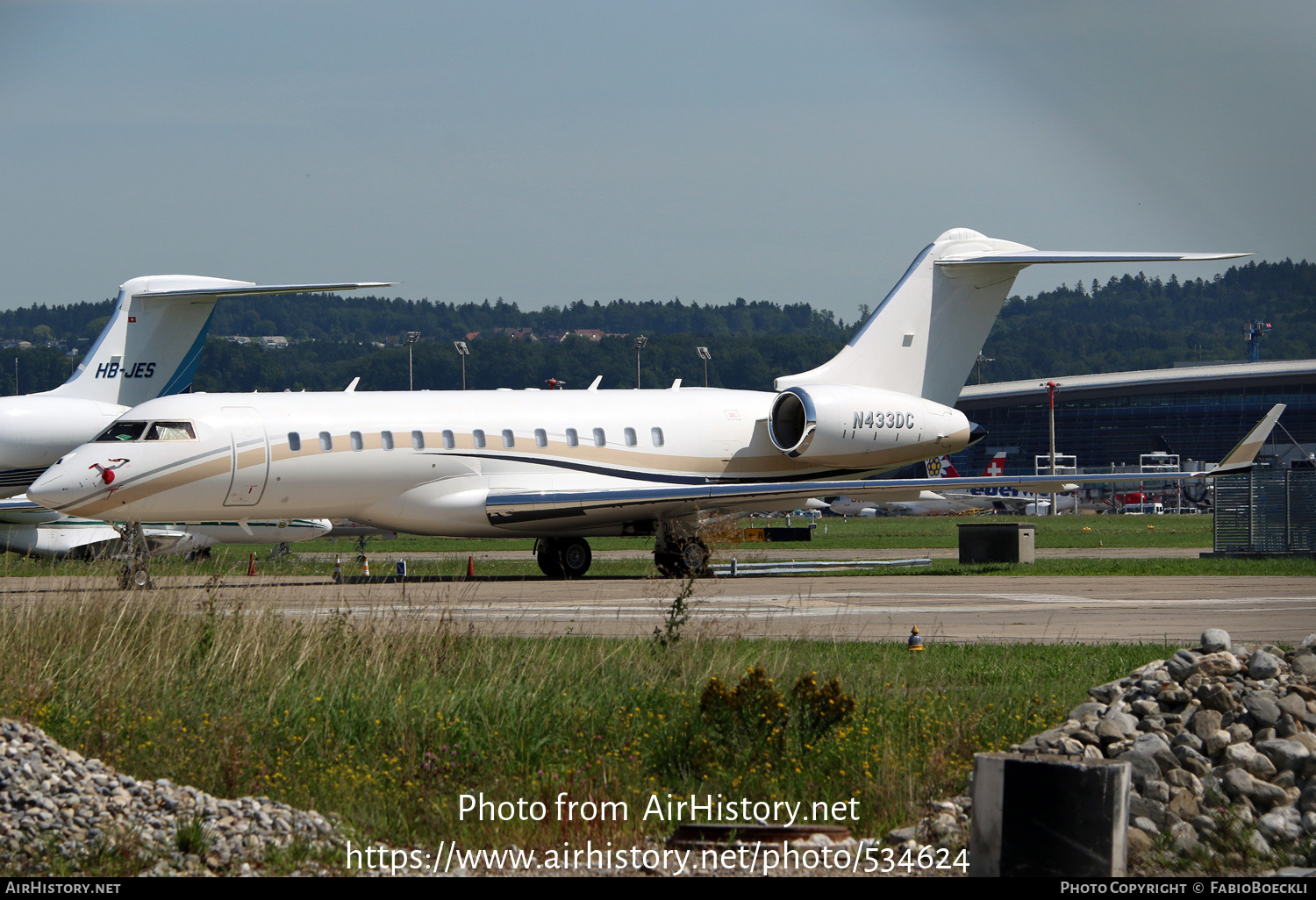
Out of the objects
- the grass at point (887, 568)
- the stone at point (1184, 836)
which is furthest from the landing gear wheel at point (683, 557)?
the stone at point (1184, 836)

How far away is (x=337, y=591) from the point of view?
937 inches

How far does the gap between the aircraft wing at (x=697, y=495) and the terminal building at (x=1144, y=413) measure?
105 meters

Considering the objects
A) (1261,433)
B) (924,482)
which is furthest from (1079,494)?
(924,482)

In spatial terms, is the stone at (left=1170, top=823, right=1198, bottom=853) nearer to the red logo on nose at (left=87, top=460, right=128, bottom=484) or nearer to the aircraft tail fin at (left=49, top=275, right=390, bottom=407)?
the red logo on nose at (left=87, top=460, right=128, bottom=484)

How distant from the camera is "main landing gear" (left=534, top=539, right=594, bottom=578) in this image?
99.5 feet

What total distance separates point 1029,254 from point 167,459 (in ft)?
63.9

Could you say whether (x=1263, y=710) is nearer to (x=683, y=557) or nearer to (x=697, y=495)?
(x=697, y=495)

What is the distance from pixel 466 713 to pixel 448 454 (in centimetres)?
1734

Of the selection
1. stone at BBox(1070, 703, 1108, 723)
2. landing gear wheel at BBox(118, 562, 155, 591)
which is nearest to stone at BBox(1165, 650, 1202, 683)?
stone at BBox(1070, 703, 1108, 723)

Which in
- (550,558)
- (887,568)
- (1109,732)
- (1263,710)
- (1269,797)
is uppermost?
(1263,710)

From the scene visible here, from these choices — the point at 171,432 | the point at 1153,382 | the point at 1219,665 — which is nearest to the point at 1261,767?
the point at 1219,665

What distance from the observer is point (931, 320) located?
33500 millimetres

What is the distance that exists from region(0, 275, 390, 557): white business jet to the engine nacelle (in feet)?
34.6
